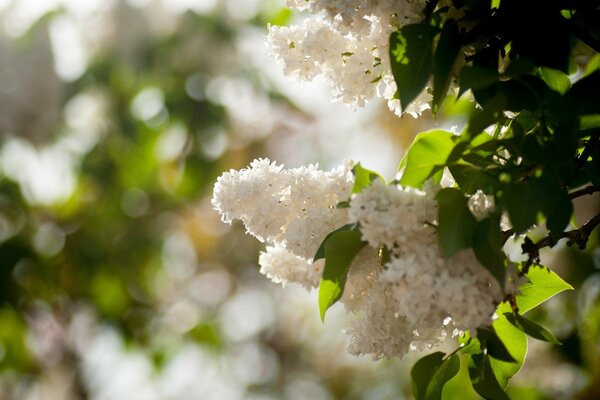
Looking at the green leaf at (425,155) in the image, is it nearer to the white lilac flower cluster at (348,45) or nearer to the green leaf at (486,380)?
the white lilac flower cluster at (348,45)

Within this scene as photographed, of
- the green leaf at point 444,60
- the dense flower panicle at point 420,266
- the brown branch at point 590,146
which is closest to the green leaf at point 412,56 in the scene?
the green leaf at point 444,60

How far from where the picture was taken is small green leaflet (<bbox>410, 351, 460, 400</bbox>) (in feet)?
3.23

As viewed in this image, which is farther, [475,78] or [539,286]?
[539,286]

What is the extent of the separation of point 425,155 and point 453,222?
0.30 ft

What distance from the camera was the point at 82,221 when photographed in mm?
4328

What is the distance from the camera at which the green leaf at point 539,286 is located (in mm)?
984

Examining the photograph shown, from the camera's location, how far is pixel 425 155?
87 centimetres

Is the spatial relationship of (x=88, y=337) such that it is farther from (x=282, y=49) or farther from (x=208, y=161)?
(x=282, y=49)

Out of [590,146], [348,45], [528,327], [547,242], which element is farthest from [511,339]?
[348,45]

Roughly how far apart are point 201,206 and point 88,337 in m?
0.99

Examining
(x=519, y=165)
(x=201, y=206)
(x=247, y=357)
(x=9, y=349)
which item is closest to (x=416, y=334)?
(x=519, y=165)

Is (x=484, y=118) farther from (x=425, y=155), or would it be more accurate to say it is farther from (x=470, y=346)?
(x=470, y=346)

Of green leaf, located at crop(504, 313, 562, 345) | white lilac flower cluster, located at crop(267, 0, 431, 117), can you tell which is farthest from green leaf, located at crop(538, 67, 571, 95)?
green leaf, located at crop(504, 313, 562, 345)

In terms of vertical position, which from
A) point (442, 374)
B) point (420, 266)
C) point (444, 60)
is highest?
point (444, 60)
